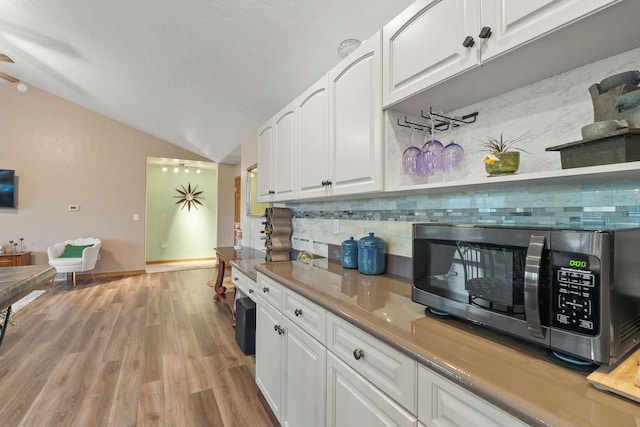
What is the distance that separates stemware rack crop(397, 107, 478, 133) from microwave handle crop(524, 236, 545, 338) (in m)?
0.79

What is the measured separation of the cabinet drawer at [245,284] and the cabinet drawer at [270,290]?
0.16 meters

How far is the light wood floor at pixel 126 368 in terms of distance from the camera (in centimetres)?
181

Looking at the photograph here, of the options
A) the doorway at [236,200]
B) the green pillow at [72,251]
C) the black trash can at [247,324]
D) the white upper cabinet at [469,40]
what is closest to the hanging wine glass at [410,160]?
the white upper cabinet at [469,40]

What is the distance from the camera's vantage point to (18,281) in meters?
0.85

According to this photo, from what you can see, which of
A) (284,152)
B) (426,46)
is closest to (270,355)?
(284,152)

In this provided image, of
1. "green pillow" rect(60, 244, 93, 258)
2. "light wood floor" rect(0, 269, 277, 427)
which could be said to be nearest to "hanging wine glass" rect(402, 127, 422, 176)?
"light wood floor" rect(0, 269, 277, 427)

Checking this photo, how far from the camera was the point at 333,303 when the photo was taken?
117 centimetres

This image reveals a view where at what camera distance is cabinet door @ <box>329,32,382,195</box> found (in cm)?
138

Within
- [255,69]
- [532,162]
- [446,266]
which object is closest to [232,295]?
[255,69]

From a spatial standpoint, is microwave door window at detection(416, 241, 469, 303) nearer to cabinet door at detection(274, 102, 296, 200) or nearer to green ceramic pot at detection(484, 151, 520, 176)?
green ceramic pot at detection(484, 151, 520, 176)

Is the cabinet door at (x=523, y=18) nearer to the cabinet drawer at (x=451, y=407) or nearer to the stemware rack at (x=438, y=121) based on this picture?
the stemware rack at (x=438, y=121)

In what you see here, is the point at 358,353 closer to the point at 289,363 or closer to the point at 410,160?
the point at 289,363

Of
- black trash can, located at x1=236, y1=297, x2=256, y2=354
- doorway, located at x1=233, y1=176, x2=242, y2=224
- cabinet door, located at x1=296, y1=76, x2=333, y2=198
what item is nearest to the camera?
cabinet door, located at x1=296, y1=76, x2=333, y2=198

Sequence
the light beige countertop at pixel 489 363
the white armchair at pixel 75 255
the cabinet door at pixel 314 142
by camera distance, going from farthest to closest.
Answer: the white armchair at pixel 75 255, the cabinet door at pixel 314 142, the light beige countertop at pixel 489 363
